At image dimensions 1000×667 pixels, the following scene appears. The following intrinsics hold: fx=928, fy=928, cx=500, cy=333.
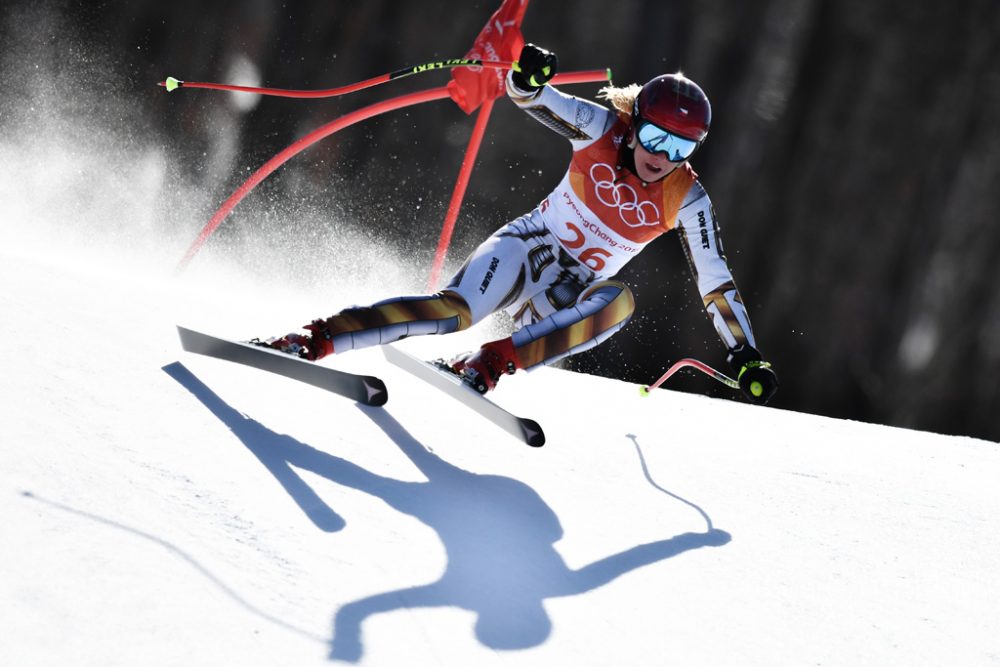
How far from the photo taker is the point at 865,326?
640 centimetres

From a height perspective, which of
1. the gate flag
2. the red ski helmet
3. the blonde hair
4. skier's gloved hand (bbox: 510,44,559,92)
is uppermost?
the gate flag

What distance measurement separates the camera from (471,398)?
2629mm

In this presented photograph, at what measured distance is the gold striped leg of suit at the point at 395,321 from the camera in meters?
2.55

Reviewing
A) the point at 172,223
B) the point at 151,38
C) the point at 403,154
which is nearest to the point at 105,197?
the point at 172,223

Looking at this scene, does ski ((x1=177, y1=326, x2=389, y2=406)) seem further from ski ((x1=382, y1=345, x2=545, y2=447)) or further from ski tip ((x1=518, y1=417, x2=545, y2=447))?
ski tip ((x1=518, y1=417, x2=545, y2=447))

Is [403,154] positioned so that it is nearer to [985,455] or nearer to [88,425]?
[985,455]

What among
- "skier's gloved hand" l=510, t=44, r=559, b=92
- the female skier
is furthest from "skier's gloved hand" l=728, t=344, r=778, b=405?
"skier's gloved hand" l=510, t=44, r=559, b=92

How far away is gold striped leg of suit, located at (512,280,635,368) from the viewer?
2.79 meters

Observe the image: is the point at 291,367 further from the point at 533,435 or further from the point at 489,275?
the point at 489,275

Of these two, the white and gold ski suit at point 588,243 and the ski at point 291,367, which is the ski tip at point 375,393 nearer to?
the ski at point 291,367

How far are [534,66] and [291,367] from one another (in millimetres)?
1207

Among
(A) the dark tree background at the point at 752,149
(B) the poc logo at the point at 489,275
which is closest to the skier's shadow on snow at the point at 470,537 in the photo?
(B) the poc logo at the point at 489,275

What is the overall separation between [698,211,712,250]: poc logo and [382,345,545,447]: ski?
98 cm

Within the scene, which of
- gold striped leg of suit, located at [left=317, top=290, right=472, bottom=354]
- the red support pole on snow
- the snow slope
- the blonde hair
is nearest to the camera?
the snow slope
